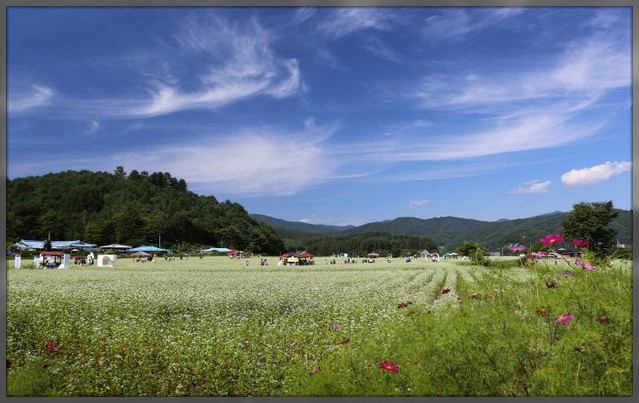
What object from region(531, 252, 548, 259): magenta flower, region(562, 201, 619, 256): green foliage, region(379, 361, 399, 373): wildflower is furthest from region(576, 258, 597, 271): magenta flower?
region(379, 361, 399, 373): wildflower

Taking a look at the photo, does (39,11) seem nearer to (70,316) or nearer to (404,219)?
(70,316)

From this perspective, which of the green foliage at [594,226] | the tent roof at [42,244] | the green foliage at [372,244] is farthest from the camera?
the tent roof at [42,244]

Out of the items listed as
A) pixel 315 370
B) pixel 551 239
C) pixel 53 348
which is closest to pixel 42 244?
pixel 53 348

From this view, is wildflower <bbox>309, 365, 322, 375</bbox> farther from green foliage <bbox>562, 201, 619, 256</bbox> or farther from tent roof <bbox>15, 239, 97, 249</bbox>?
tent roof <bbox>15, 239, 97, 249</bbox>

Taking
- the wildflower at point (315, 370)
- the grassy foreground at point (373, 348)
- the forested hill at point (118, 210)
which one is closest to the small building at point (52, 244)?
the forested hill at point (118, 210)

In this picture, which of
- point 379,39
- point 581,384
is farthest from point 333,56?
point 581,384

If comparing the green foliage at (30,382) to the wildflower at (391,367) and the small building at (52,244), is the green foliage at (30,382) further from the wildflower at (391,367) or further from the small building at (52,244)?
the small building at (52,244)

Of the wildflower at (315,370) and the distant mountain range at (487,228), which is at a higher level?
the distant mountain range at (487,228)

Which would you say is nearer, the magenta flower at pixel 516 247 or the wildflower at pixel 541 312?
the wildflower at pixel 541 312
